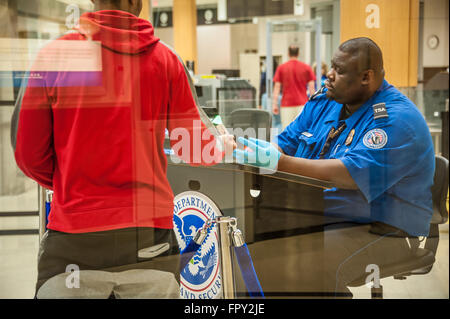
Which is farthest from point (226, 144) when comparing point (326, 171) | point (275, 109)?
point (275, 109)

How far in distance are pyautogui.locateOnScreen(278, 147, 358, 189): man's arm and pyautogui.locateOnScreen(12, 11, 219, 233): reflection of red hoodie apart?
329mm

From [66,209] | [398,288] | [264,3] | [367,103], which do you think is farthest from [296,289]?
[264,3]

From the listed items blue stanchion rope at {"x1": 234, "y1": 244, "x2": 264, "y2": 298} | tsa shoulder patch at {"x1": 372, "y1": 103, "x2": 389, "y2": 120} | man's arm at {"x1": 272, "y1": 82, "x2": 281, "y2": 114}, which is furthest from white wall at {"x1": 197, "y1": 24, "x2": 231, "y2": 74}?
blue stanchion rope at {"x1": 234, "y1": 244, "x2": 264, "y2": 298}

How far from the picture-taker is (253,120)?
2.17 meters

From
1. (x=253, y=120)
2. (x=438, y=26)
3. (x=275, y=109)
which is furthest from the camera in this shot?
(x=253, y=120)

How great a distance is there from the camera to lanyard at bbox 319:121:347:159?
5.34 feet

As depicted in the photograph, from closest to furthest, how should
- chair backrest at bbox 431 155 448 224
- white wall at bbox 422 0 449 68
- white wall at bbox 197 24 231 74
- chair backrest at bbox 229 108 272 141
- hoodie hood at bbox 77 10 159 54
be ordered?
hoodie hood at bbox 77 10 159 54 < white wall at bbox 422 0 449 68 < chair backrest at bbox 431 155 448 224 < white wall at bbox 197 24 231 74 < chair backrest at bbox 229 108 272 141

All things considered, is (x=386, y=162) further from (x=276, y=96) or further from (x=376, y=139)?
(x=276, y=96)

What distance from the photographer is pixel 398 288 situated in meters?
1.64

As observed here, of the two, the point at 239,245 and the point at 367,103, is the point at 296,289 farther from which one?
the point at 367,103

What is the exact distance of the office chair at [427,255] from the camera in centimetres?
162

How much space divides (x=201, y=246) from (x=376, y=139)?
0.77 m

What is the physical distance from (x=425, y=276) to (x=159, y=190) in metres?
1.03

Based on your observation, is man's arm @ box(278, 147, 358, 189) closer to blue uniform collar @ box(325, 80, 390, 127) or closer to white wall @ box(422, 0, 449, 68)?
blue uniform collar @ box(325, 80, 390, 127)
